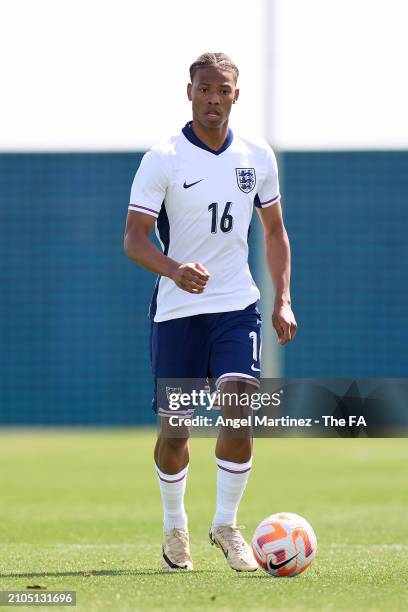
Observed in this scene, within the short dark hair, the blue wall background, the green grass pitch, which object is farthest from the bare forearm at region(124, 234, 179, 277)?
the blue wall background

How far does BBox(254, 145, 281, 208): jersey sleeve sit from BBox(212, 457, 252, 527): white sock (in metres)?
1.20

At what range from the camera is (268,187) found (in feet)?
20.9

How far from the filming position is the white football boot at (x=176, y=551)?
606 centimetres

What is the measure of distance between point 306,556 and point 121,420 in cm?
1741

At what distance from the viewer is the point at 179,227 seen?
6.14 metres

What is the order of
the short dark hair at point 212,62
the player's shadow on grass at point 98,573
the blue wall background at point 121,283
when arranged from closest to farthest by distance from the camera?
the player's shadow on grass at point 98,573 < the short dark hair at point 212,62 < the blue wall background at point 121,283

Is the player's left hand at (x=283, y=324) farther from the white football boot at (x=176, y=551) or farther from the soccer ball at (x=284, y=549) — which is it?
the white football boot at (x=176, y=551)

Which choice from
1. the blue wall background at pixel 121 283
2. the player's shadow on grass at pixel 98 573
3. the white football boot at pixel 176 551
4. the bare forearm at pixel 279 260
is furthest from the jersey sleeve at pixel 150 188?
the blue wall background at pixel 121 283

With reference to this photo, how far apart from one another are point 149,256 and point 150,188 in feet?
1.18

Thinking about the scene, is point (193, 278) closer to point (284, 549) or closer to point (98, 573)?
point (284, 549)

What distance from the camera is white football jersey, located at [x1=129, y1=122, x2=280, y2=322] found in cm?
609

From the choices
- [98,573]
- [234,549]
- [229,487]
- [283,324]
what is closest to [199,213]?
[283,324]

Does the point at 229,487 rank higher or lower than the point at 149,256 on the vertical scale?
lower

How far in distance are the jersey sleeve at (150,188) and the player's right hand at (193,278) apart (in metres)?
0.46
